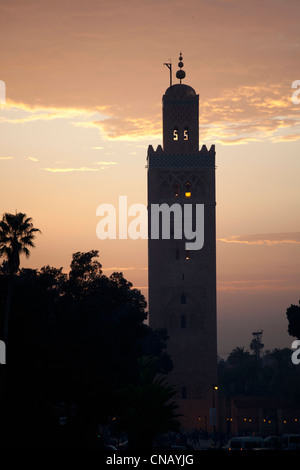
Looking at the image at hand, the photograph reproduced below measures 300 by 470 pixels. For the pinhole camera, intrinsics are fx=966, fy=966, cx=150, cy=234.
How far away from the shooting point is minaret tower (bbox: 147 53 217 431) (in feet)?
335

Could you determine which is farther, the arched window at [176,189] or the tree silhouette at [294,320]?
the arched window at [176,189]

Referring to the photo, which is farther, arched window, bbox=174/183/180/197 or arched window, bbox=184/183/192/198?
arched window, bbox=174/183/180/197

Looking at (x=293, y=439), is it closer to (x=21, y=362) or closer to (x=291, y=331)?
(x=21, y=362)

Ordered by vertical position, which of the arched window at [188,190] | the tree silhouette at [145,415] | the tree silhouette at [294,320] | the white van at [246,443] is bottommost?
the white van at [246,443]

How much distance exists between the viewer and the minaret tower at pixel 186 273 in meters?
102

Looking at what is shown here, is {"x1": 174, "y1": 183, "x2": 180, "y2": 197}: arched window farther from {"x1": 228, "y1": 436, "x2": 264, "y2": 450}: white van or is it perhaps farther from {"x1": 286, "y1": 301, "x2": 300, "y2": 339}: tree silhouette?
{"x1": 228, "y1": 436, "x2": 264, "y2": 450}: white van

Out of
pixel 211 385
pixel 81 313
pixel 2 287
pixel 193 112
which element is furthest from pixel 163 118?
pixel 2 287

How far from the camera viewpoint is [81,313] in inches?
2694

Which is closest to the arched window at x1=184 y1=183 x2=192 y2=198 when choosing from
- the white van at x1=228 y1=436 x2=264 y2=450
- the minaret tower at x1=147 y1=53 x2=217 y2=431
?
the minaret tower at x1=147 y1=53 x2=217 y2=431

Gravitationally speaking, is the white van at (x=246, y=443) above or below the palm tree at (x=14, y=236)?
below

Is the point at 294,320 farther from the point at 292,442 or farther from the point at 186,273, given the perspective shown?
the point at 292,442

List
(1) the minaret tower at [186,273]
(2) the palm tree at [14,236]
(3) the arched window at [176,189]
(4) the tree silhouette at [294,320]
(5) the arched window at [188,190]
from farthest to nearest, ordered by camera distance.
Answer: (3) the arched window at [176,189], (5) the arched window at [188,190], (1) the minaret tower at [186,273], (4) the tree silhouette at [294,320], (2) the palm tree at [14,236]

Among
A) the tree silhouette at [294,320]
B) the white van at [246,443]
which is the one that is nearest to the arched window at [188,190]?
the tree silhouette at [294,320]

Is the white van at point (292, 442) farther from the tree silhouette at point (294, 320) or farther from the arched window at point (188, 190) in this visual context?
the arched window at point (188, 190)
